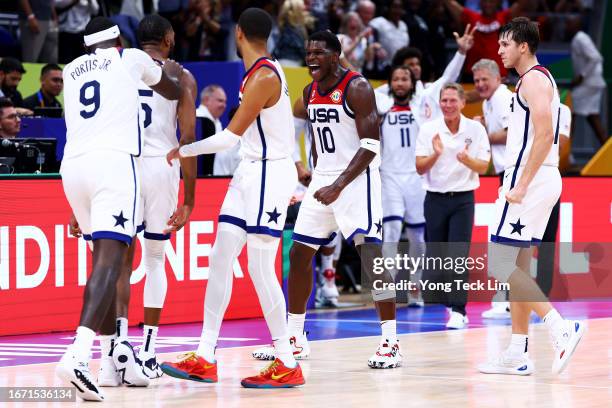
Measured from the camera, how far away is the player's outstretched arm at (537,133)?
7.50 meters

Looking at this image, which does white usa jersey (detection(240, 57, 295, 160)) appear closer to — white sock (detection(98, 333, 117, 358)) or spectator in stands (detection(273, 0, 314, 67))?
white sock (detection(98, 333, 117, 358))

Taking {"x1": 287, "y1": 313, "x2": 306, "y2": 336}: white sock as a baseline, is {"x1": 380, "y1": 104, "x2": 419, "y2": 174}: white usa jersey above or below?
above

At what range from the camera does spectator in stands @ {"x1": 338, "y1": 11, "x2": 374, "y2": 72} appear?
49.1ft

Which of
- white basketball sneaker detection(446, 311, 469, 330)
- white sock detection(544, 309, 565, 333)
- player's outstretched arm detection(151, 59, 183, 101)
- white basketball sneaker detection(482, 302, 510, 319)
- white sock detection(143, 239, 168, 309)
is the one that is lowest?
white basketball sneaker detection(482, 302, 510, 319)

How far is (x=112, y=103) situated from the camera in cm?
669

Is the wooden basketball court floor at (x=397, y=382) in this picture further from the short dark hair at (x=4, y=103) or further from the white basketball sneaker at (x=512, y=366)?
the short dark hair at (x=4, y=103)

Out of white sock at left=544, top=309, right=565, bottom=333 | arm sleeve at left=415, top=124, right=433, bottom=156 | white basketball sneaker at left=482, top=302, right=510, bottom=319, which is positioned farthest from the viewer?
white basketball sneaker at left=482, top=302, right=510, bottom=319

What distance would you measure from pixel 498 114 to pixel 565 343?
16.0ft

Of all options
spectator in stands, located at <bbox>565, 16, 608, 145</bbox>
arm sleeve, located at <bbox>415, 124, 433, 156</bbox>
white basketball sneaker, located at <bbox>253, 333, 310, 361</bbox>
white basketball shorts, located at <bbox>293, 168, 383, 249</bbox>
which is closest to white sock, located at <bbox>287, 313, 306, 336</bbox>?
white basketball sneaker, located at <bbox>253, 333, 310, 361</bbox>

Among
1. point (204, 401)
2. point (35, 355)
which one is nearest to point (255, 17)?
Answer: point (204, 401)

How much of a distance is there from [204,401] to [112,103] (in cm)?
181

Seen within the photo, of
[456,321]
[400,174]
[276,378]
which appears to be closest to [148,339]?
[276,378]

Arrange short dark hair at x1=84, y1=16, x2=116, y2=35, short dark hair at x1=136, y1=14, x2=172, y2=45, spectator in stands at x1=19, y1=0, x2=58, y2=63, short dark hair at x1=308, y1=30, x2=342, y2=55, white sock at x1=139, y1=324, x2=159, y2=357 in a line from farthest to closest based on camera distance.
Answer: spectator in stands at x1=19, y1=0, x2=58, y2=63 → short dark hair at x1=308, y1=30, x2=342, y2=55 → white sock at x1=139, y1=324, x2=159, y2=357 → short dark hair at x1=136, y1=14, x2=172, y2=45 → short dark hair at x1=84, y1=16, x2=116, y2=35

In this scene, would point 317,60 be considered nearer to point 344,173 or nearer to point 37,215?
point 344,173
